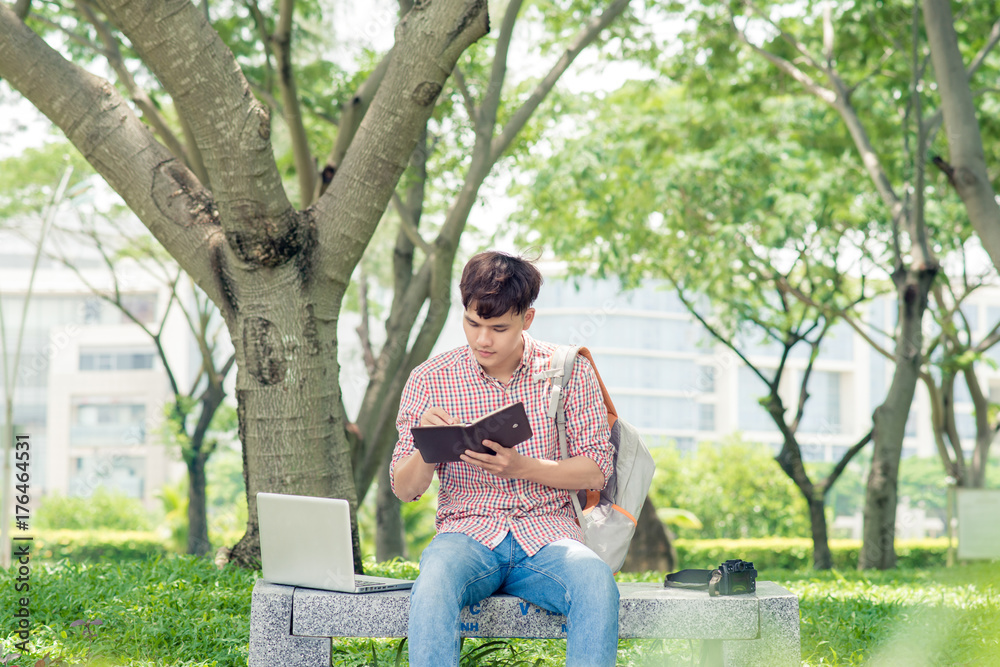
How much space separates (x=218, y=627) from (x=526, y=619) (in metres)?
1.44

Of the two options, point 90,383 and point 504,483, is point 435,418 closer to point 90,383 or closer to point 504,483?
point 504,483

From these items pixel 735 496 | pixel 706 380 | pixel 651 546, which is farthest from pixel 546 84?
pixel 735 496

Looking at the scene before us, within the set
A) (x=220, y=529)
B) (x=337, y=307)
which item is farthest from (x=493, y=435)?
(x=220, y=529)

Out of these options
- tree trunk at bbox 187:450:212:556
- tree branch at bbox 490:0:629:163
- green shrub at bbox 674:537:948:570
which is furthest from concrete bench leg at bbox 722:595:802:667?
green shrub at bbox 674:537:948:570

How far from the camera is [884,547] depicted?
878 cm

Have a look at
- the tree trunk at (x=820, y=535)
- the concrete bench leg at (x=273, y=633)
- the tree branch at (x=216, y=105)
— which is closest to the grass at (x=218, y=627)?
the concrete bench leg at (x=273, y=633)

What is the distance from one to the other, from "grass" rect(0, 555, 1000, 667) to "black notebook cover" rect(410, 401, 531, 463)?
89 cm

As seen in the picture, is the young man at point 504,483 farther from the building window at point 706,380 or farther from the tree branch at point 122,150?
the building window at point 706,380

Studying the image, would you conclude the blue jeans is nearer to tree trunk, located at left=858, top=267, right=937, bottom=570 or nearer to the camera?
the camera

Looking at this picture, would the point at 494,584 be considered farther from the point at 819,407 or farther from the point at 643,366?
the point at 819,407

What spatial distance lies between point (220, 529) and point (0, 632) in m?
18.8

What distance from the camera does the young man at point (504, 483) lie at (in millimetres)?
2525

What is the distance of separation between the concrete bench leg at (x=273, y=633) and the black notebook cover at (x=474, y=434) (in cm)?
64

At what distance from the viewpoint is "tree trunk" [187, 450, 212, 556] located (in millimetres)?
13586
